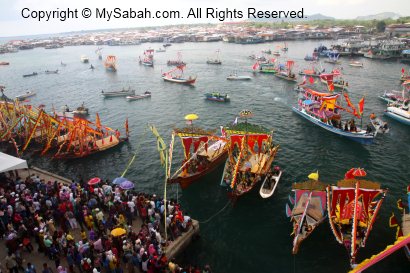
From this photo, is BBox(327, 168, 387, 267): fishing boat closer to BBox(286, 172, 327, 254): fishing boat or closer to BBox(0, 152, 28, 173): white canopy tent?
BBox(286, 172, 327, 254): fishing boat

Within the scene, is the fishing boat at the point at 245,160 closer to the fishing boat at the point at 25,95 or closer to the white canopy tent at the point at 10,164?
the white canopy tent at the point at 10,164

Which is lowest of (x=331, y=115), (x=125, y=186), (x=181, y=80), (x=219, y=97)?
(x=125, y=186)

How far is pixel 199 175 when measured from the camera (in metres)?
34.1

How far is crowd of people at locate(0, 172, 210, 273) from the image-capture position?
19.7 meters

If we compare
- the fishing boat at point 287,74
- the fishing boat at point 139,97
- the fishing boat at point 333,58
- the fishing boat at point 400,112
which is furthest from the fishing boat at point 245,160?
the fishing boat at point 333,58

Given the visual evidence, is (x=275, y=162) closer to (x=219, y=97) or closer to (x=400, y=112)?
(x=400, y=112)

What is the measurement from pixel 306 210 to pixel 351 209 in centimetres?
336

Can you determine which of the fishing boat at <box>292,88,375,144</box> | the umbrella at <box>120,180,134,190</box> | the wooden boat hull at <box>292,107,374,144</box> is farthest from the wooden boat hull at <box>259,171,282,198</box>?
the fishing boat at <box>292,88,375,144</box>

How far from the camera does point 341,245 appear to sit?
81.1 ft

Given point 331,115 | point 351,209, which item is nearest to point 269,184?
point 351,209

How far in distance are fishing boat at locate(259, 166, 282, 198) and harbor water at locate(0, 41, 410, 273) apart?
89cm

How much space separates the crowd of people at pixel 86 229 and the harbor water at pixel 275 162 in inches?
155

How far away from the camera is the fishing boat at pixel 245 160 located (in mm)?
31156

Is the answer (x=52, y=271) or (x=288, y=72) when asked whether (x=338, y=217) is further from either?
(x=288, y=72)
